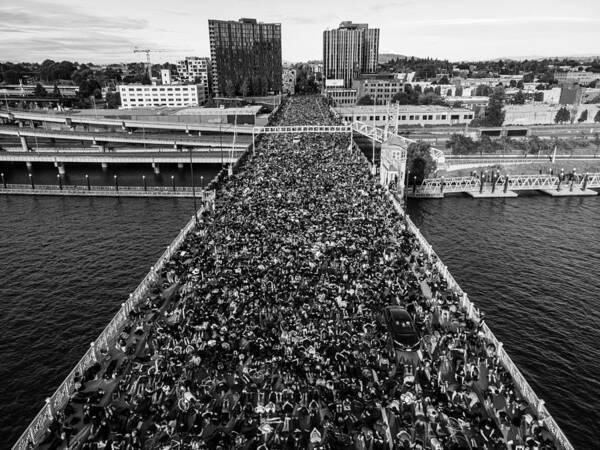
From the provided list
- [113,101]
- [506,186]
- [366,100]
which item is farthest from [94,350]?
[113,101]

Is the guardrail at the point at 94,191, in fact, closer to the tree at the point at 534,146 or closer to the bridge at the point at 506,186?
the bridge at the point at 506,186

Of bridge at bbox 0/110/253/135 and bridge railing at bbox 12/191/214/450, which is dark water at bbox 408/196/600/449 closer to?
bridge railing at bbox 12/191/214/450

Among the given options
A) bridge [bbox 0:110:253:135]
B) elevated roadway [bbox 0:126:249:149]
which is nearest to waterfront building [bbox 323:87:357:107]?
bridge [bbox 0:110:253:135]

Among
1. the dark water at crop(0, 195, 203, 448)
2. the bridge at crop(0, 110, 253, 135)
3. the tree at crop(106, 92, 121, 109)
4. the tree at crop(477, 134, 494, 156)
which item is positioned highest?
the tree at crop(106, 92, 121, 109)

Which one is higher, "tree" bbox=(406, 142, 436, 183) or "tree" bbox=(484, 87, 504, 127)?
"tree" bbox=(484, 87, 504, 127)

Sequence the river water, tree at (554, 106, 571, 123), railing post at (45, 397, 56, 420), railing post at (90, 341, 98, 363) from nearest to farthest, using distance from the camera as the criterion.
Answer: railing post at (45, 397, 56, 420) < railing post at (90, 341, 98, 363) < the river water < tree at (554, 106, 571, 123)

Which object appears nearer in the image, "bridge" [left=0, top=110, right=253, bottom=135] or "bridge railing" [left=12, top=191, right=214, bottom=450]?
"bridge railing" [left=12, top=191, right=214, bottom=450]

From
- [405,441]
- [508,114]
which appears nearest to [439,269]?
[405,441]

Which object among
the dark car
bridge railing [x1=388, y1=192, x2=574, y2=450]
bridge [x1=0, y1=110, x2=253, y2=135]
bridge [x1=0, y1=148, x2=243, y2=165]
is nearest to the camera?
bridge railing [x1=388, y1=192, x2=574, y2=450]
